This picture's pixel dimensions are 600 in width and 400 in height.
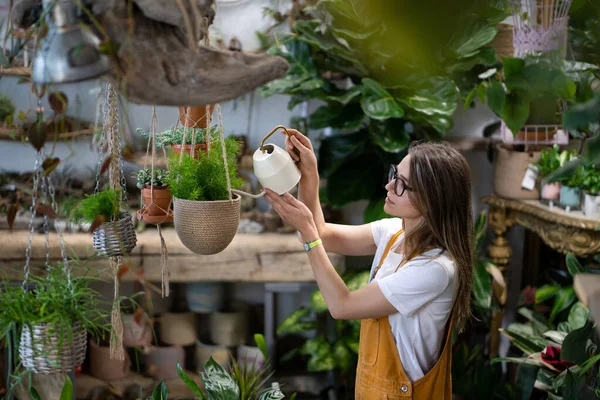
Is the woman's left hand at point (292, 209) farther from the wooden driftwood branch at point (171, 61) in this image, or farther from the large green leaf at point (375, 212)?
the large green leaf at point (375, 212)

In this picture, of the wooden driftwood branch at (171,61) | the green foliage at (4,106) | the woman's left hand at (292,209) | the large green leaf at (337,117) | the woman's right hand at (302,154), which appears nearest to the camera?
the wooden driftwood branch at (171,61)

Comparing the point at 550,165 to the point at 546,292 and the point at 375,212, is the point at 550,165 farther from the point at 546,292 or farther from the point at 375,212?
the point at 375,212

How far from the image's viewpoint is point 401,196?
1765mm

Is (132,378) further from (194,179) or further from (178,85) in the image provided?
(178,85)

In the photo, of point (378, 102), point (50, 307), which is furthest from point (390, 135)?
point (50, 307)

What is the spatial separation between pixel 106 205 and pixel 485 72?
2233 millimetres

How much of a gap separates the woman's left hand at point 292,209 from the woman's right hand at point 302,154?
15 cm

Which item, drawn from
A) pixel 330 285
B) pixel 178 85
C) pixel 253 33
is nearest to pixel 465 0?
pixel 178 85

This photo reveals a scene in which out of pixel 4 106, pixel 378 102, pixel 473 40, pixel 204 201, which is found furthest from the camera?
pixel 4 106

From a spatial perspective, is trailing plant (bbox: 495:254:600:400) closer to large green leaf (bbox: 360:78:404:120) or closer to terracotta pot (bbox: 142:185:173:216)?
large green leaf (bbox: 360:78:404:120)

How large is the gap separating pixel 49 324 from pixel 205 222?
1.93 feet

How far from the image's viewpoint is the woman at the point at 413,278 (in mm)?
1691

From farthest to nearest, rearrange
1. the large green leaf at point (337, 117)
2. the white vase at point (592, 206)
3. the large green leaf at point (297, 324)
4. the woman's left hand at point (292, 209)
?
the large green leaf at point (297, 324) < the large green leaf at point (337, 117) < the white vase at point (592, 206) < the woman's left hand at point (292, 209)

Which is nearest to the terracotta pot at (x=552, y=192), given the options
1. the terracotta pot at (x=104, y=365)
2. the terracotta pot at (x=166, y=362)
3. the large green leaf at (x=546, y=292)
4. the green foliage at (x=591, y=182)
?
the green foliage at (x=591, y=182)
